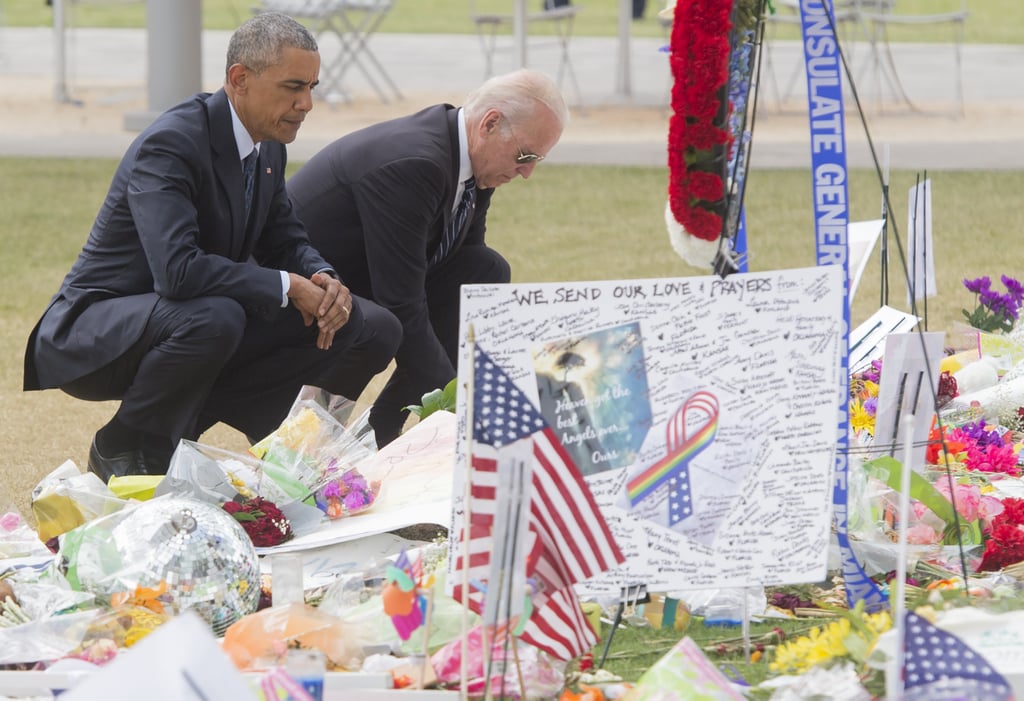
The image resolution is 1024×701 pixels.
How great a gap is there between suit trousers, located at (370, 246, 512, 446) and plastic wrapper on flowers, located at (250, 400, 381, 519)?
0.86 metres

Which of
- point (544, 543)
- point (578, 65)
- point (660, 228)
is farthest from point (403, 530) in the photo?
point (578, 65)

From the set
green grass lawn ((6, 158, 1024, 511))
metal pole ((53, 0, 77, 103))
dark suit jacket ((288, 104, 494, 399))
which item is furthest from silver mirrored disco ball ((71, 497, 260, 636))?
metal pole ((53, 0, 77, 103))

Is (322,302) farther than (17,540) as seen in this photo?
Yes

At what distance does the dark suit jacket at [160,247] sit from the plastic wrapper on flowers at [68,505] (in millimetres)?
523

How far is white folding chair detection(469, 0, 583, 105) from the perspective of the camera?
13062 mm

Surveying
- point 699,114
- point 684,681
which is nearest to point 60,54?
point 699,114

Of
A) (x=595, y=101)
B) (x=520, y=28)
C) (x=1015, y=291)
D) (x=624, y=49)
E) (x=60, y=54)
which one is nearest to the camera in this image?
(x=1015, y=291)

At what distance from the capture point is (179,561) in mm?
2879

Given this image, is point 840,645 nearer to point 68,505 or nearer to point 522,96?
point 68,505

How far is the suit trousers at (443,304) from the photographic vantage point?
4.66 metres

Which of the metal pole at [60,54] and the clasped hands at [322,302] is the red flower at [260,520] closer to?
the clasped hands at [322,302]

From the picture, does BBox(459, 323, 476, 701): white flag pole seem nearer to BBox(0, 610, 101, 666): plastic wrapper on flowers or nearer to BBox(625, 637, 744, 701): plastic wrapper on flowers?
BBox(625, 637, 744, 701): plastic wrapper on flowers

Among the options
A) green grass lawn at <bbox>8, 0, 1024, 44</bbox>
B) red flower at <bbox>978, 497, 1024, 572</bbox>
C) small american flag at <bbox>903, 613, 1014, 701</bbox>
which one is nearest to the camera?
small american flag at <bbox>903, 613, 1014, 701</bbox>
